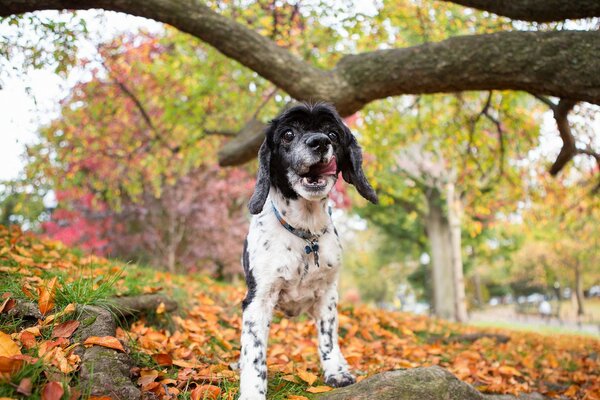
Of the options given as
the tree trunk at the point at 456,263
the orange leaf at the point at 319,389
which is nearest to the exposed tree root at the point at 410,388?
the orange leaf at the point at 319,389

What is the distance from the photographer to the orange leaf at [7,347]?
2.25 metres

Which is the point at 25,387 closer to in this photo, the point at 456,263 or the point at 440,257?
the point at 456,263

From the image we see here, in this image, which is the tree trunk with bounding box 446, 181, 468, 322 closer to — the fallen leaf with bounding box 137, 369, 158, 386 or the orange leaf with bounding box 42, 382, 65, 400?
the fallen leaf with bounding box 137, 369, 158, 386

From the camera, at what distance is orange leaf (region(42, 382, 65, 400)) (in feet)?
6.72

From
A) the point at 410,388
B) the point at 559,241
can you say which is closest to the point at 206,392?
the point at 410,388

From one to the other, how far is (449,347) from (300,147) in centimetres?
507

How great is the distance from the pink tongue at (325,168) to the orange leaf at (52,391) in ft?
5.84

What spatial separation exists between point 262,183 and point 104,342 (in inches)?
55.4

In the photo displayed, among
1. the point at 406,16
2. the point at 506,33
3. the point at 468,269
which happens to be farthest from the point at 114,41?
the point at 468,269

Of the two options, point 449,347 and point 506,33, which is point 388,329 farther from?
point 506,33

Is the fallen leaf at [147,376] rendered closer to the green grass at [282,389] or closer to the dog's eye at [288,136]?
the green grass at [282,389]

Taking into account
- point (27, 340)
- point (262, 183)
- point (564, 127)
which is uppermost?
point (564, 127)

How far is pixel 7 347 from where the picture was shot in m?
2.28

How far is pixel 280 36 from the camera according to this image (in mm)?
8328
